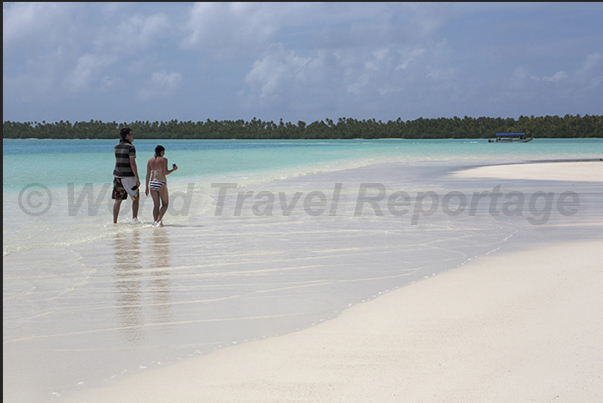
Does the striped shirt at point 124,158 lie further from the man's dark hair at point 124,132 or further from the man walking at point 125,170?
the man's dark hair at point 124,132

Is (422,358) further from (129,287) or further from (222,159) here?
(222,159)

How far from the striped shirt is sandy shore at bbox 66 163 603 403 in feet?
20.9

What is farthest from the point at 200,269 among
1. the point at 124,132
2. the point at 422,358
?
the point at 124,132

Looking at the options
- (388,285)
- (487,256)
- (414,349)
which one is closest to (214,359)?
(414,349)

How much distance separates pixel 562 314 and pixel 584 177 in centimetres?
1938

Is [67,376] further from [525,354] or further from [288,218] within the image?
[288,218]

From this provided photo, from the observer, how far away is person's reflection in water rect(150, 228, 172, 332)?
16.6 ft

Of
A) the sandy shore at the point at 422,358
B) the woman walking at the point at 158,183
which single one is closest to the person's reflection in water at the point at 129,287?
the sandy shore at the point at 422,358

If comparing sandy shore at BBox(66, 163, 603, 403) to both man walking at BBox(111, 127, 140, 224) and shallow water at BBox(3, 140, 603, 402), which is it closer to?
shallow water at BBox(3, 140, 603, 402)

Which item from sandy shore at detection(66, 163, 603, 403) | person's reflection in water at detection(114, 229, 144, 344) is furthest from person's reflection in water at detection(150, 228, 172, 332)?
sandy shore at detection(66, 163, 603, 403)

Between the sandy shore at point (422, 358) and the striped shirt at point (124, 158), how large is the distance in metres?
6.37

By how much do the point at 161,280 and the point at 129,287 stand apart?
15.7 inches

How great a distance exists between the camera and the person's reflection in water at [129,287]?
4715 millimetres

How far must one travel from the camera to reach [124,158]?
10469 mm
